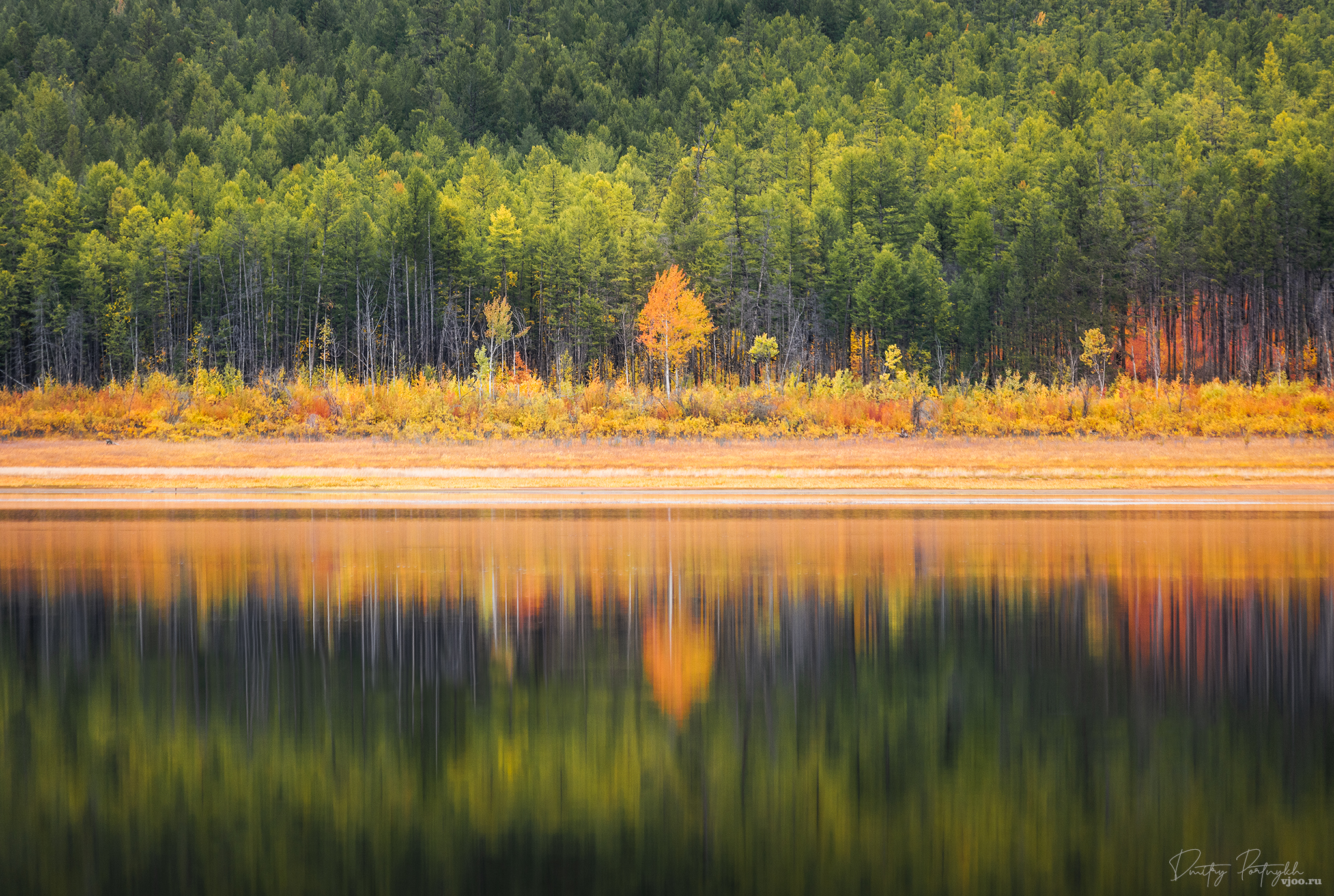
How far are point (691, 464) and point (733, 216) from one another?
182 ft

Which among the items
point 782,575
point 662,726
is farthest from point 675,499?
point 662,726

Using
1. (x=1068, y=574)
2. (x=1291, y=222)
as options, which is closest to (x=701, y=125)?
(x=1291, y=222)

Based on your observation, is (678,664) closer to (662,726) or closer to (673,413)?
(662,726)

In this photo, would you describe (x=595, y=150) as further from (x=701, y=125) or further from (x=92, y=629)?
(x=92, y=629)

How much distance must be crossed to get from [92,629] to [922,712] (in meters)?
8.75

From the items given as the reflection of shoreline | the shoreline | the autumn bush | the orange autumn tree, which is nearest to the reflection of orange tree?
the reflection of shoreline

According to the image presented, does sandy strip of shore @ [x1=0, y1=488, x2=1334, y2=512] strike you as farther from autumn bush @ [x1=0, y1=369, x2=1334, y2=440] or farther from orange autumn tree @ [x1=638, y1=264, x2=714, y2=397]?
orange autumn tree @ [x1=638, y1=264, x2=714, y2=397]

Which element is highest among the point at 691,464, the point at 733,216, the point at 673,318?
the point at 733,216

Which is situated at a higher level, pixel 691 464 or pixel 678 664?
pixel 691 464

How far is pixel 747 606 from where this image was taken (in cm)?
1389

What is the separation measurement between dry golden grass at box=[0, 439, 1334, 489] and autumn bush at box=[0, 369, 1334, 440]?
1.21 metres

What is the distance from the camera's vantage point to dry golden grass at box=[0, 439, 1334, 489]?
31.1m

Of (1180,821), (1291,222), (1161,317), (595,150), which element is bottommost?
(1180,821)

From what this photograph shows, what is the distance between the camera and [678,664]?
35.7 ft
